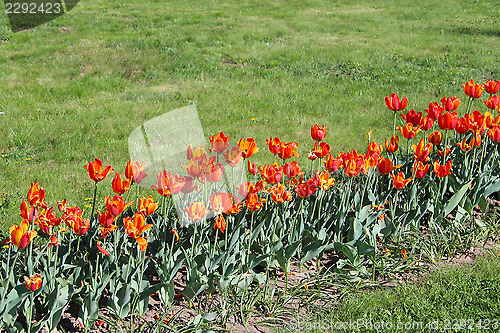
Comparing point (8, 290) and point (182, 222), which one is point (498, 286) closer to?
point (182, 222)

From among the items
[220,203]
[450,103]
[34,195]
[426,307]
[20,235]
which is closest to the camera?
[20,235]

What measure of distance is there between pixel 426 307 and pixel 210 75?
6.90 m

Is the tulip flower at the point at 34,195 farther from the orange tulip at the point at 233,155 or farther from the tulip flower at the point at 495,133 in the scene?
the tulip flower at the point at 495,133

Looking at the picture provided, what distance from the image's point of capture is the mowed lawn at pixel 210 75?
5.70 meters

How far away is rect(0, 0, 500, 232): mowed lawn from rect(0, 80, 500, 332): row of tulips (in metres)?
1.47

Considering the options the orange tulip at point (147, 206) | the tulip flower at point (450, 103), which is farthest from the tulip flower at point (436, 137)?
the orange tulip at point (147, 206)

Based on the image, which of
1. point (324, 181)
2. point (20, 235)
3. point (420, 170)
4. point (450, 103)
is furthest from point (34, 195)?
point (450, 103)

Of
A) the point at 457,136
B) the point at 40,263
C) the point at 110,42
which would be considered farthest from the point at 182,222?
the point at 110,42

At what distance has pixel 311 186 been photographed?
297cm

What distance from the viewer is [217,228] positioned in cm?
291

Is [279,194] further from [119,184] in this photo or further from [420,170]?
[420,170]

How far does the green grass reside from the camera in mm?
2725

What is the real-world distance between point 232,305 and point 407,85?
7.11 m

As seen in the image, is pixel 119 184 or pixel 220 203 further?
pixel 220 203
